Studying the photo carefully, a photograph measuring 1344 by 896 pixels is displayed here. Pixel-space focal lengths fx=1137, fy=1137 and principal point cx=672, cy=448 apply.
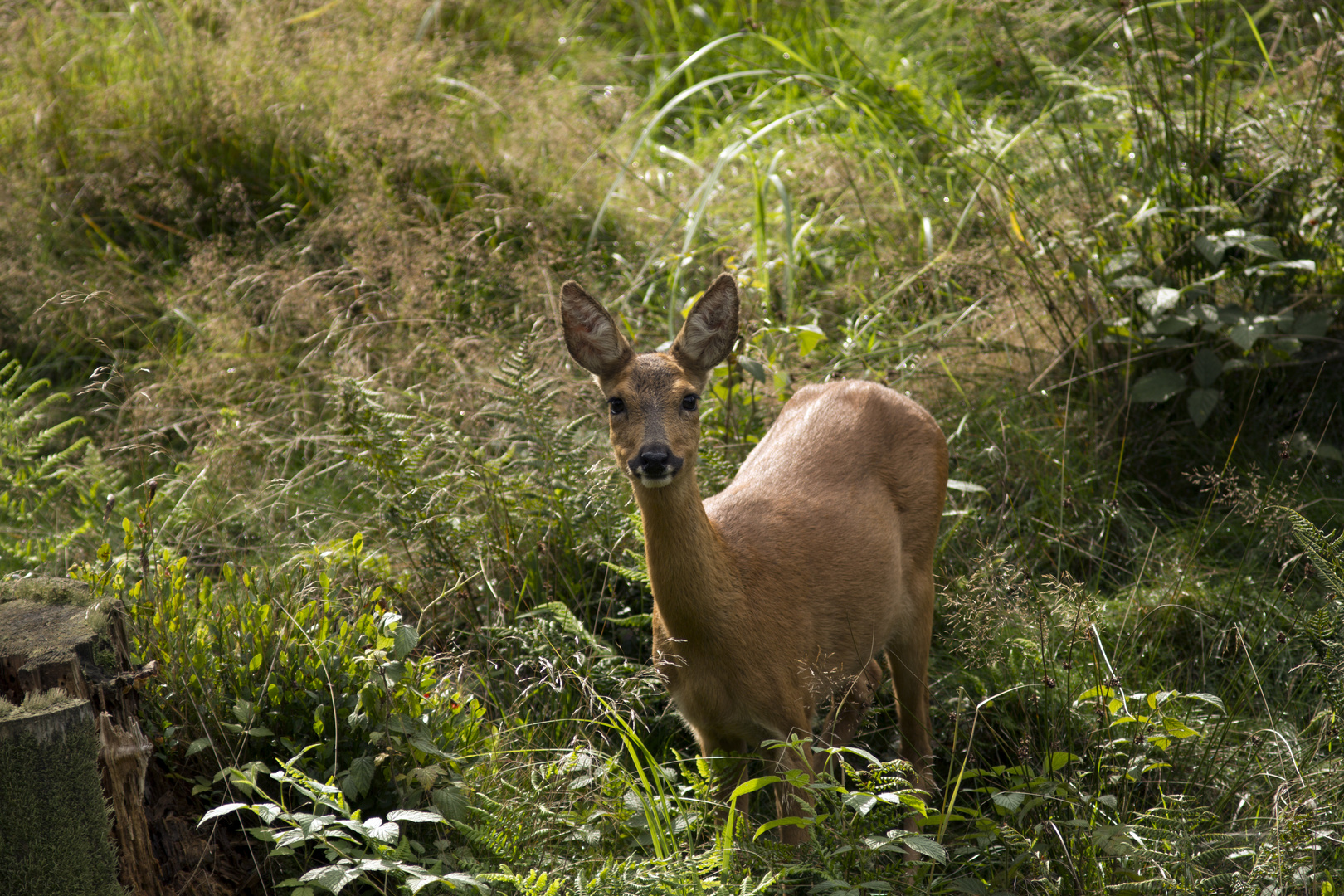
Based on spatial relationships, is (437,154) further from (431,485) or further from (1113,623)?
(1113,623)

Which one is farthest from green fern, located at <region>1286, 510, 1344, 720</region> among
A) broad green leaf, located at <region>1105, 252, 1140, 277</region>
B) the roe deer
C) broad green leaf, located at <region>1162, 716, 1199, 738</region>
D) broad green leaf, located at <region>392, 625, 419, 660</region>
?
broad green leaf, located at <region>392, 625, 419, 660</region>

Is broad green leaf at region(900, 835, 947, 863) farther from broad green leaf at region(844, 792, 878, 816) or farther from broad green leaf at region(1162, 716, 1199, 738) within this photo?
broad green leaf at region(1162, 716, 1199, 738)

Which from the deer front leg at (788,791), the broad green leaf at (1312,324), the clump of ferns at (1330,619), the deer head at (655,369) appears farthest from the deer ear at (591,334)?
the broad green leaf at (1312,324)

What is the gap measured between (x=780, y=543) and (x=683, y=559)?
0.45m

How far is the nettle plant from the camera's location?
4.02 m

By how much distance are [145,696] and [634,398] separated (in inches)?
54.3

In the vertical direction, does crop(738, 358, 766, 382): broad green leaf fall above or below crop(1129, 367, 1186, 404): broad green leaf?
above

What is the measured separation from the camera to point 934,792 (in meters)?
3.40

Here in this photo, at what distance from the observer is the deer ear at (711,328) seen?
308 cm

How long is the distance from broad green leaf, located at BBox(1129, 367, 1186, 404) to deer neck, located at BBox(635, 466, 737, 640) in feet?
6.62

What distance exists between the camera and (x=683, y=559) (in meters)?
2.88

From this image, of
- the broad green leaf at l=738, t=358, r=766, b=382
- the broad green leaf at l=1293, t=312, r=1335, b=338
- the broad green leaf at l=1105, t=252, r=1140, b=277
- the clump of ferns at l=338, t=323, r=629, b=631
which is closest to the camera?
the clump of ferns at l=338, t=323, r=629, b=631

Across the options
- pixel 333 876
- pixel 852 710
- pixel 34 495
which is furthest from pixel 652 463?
pixel 34 495

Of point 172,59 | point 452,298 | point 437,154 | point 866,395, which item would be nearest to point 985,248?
point 866,395
